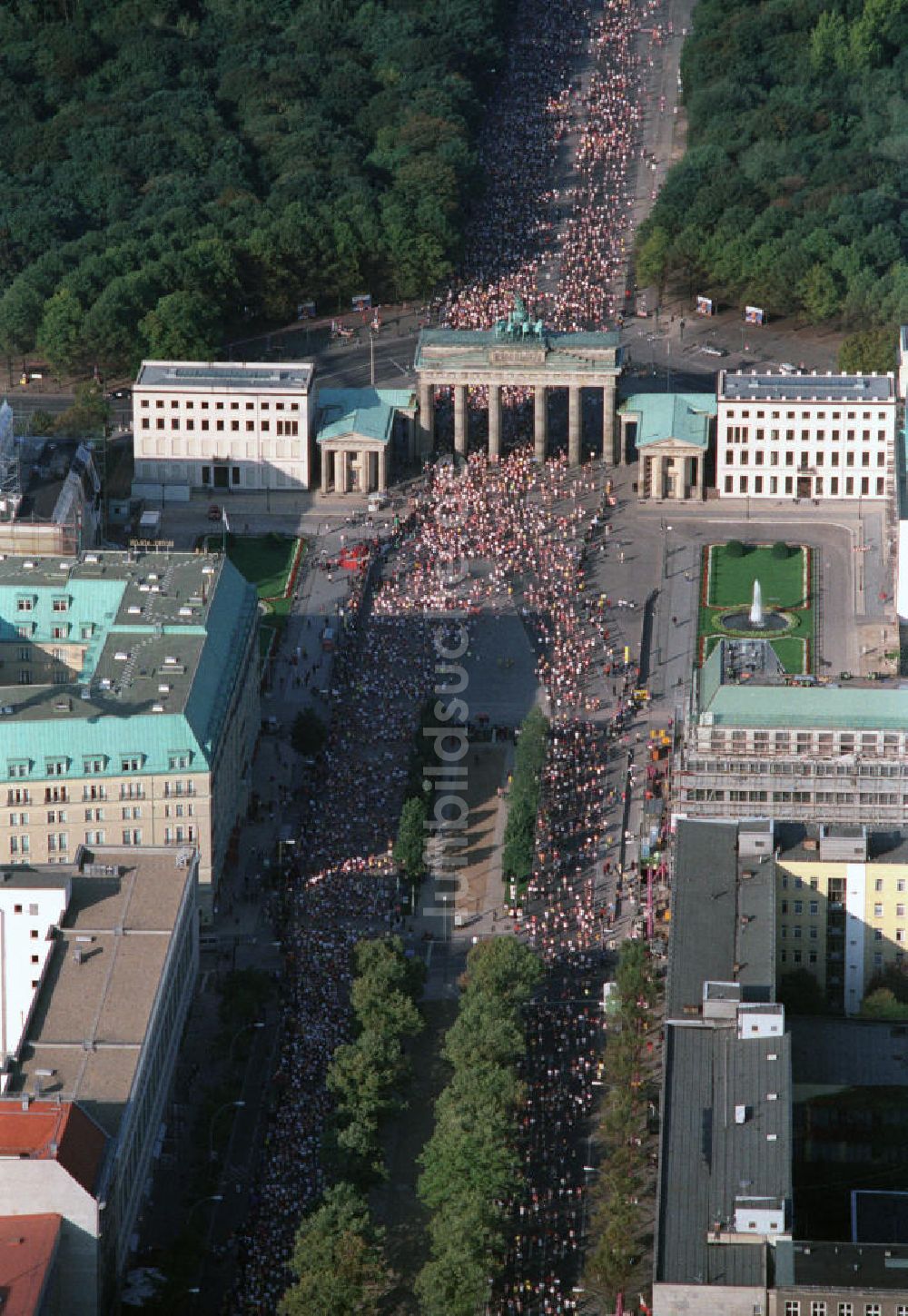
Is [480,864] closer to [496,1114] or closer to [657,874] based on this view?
[657,874]

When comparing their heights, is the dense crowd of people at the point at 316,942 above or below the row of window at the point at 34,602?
below

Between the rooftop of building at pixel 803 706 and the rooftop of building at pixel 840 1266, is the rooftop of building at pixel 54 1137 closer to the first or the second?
the rooftop of building at pixel 840 1266

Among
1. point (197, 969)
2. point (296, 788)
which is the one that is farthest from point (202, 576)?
point (197, 969)

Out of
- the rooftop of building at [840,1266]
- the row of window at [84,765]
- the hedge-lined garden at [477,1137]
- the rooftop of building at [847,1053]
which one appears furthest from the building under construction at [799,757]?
the rooftop of building at [840,1266]

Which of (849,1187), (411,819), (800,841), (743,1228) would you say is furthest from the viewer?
(411,819)

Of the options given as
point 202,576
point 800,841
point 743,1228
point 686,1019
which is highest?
point 202,576

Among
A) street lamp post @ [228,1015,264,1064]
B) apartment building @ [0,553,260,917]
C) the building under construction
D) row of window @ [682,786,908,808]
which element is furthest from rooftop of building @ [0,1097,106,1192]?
row of window @ [682,786,908,808]
